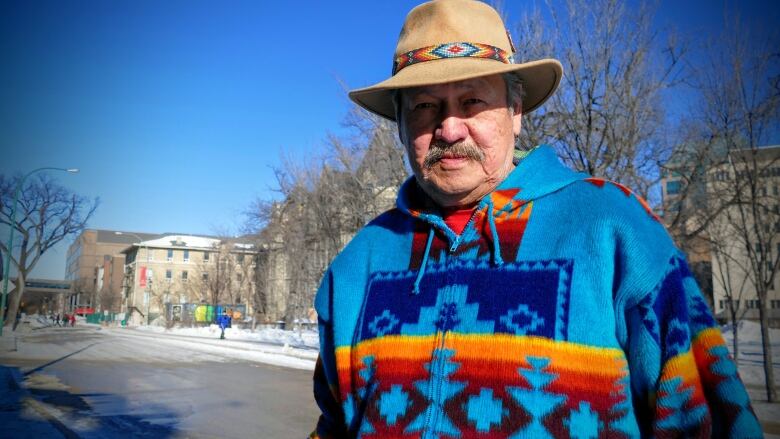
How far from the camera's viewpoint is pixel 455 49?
5.54 feet

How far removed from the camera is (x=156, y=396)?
38.5ft

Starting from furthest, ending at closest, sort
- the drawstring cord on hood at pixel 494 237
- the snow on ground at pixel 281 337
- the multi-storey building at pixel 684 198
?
1. the snow on ground at pixel 281 337
2. the multi-storey building at pixel 684 198
3. the drawstring cord on hood at pixel 494 237

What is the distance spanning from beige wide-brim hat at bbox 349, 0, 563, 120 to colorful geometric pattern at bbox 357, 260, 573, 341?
53 centimetres

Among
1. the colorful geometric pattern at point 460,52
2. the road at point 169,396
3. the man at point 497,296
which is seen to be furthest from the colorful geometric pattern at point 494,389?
the road at point 169,396

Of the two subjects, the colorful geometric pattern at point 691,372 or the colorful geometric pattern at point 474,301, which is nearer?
the colorful geometric pattern at point 691,372

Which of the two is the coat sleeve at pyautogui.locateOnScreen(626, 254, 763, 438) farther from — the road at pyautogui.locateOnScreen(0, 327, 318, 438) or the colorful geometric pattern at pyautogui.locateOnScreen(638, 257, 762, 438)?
the road at pyautogui.locateOnScreen(0, 327, 318, 438)

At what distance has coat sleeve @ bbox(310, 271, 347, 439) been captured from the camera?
182 centimetres

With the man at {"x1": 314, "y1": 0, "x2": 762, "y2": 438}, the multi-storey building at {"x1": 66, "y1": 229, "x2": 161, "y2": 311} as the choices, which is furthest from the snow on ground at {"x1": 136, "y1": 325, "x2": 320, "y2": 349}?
the multi-storey building at {"x1": 66, "y1": 229, "x2": 161, "y2": 311}

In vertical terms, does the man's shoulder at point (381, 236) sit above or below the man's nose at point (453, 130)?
below

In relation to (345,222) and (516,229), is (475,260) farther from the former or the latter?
(345,222)

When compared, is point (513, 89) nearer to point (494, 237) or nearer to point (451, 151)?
point (451, 151)

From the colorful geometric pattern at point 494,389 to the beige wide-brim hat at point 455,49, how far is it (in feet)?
2.36

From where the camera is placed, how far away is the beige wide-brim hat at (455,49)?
1636 mm

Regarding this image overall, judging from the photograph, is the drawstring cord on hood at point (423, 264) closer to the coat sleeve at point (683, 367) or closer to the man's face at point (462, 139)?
the man's face at point (462, 139)
